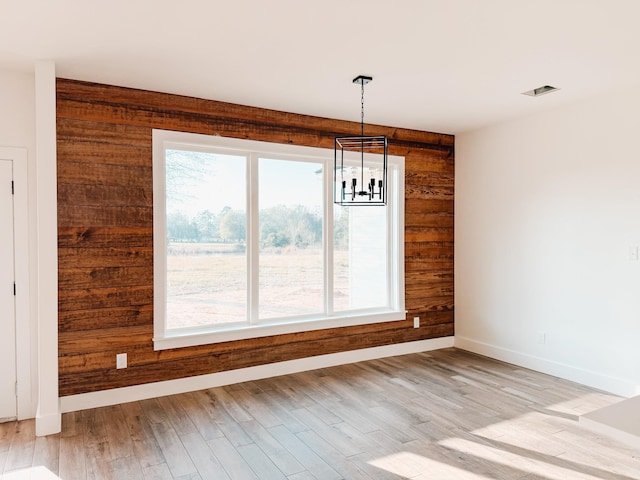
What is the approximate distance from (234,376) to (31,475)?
1.83 meters

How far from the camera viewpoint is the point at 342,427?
326 centimetres

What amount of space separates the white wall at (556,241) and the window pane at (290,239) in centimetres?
196

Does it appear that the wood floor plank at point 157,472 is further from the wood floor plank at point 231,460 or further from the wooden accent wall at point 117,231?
the wooden accent wall at point 117,231

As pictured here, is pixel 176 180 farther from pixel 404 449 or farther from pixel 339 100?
pixel 404 449

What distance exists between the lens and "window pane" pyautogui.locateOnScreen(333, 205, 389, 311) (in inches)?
192

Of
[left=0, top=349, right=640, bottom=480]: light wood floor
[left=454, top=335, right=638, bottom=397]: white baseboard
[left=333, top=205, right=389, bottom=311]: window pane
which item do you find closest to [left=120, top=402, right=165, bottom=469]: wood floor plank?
[left=0, top=349, right=640, bottom=480]: light wood floor

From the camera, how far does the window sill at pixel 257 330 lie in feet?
12.9

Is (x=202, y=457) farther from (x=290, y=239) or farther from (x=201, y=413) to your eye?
(x=290, y=239)

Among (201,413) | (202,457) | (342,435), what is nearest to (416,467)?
(342,435)

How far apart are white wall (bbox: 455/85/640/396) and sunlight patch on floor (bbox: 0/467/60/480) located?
431cm

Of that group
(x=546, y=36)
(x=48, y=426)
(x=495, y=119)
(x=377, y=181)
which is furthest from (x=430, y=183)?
(x=48, y=426)

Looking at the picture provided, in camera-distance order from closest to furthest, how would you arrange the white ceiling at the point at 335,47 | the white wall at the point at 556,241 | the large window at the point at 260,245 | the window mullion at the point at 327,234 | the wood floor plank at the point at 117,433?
1. the white ceiling at the point at 335,47
2. the wood floor plank at the point at 117,433
3. the white wall at the point at 556,241
4. the large window at the point at 260,245
5. the window mullion at the point at 327,234

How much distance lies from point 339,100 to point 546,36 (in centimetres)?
182

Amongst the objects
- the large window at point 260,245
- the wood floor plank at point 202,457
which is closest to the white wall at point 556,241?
the large window at point 260,245
